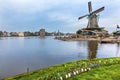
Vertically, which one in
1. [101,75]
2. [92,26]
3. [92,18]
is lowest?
[101,75]

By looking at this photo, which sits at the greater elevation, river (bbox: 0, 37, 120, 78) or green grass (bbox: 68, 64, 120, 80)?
green grass (bbox: 68, 64, 120, 80)

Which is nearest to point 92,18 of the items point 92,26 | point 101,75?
point 92,26

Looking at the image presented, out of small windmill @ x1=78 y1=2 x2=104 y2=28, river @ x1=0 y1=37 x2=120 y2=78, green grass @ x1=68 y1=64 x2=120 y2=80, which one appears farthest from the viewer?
small windmill @ x1=78 y1=2 x2=104 y2=28

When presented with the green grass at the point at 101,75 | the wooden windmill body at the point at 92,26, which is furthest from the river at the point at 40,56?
the wooden windmill body at the point at 92,26

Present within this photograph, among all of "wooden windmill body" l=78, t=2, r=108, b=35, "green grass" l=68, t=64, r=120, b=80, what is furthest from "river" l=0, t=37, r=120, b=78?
"wooden windmill body" l=78, t=2, r=108, b=35

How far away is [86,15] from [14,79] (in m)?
130

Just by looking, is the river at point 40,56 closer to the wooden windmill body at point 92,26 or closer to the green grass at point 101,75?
the green grass at point 101,75

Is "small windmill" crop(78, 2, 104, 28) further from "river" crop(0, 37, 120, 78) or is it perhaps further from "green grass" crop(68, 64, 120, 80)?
"green grass" crop(68, 64, 120, 80)

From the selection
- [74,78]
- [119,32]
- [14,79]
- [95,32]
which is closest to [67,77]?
[74,78]

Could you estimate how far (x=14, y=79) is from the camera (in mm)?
17688

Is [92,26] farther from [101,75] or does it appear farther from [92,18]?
[101,75]

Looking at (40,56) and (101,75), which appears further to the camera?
(40,56)

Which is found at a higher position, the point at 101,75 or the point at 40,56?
the point at 101,75

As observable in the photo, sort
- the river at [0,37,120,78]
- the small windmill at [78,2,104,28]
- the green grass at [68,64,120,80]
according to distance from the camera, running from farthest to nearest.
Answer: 1. the small windmill at [78,2,104,28]
2. the river at [0,37,120,78]
3. the green grass at [68,64,120,80]
